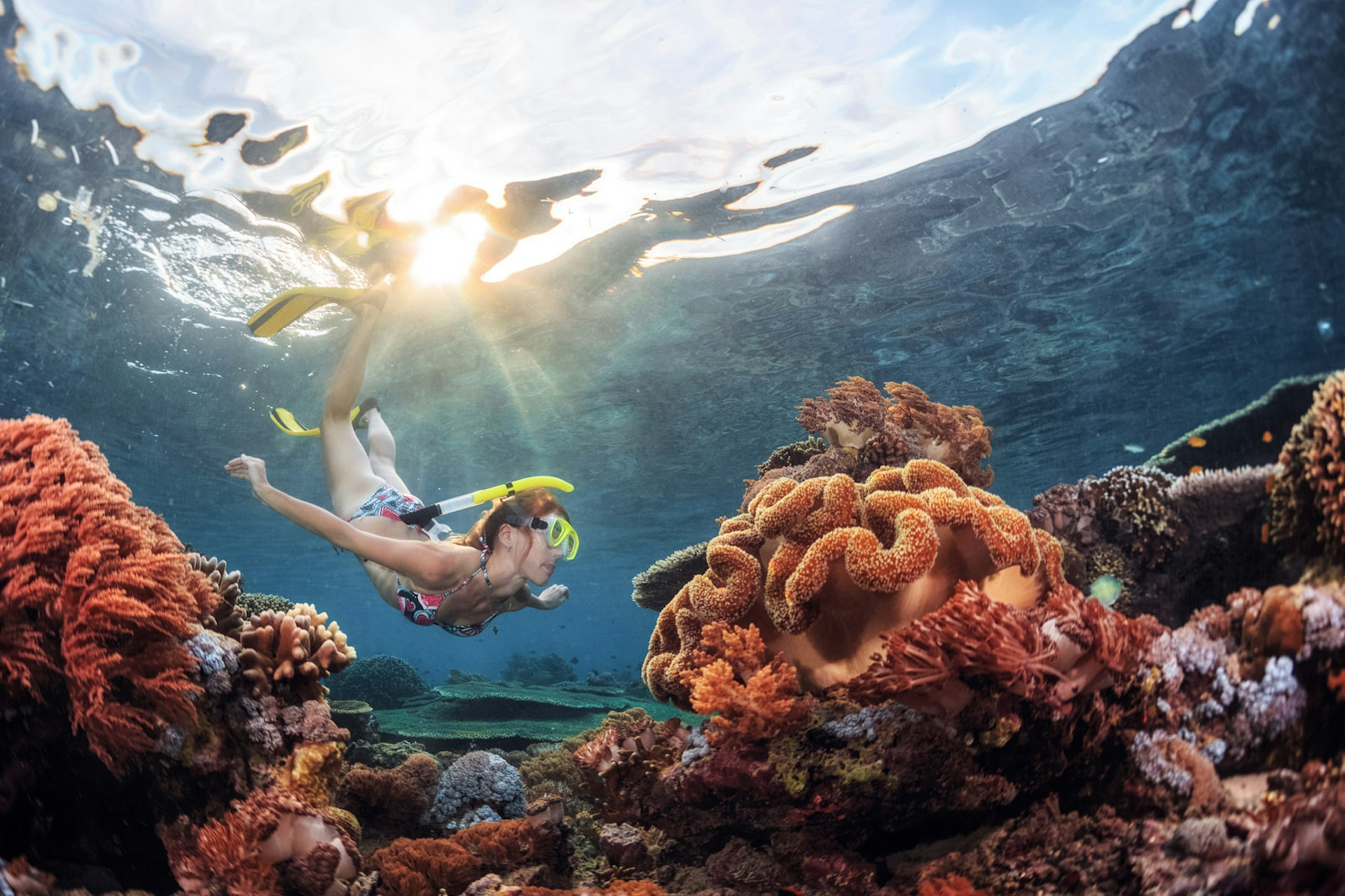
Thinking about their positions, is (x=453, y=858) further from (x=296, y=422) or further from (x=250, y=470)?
(x=296, y=422)

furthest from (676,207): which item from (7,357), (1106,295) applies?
(7,357)

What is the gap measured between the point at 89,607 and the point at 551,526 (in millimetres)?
3338

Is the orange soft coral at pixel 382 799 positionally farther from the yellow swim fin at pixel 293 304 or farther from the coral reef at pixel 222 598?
the yellow swim fin at pixel 293 304

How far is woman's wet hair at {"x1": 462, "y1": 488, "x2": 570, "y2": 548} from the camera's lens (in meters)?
5.78

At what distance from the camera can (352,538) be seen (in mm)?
4980

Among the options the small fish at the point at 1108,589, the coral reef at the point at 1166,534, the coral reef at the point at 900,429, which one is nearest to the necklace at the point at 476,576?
the coral reef at the point at 900,429

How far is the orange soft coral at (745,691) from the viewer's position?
116 inches

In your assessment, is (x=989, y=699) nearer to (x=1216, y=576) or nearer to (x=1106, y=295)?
(x=1216, y=576)

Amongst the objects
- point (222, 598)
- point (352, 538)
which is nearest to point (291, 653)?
point (222, 598)

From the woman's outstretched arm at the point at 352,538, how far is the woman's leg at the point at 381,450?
2.46 metres

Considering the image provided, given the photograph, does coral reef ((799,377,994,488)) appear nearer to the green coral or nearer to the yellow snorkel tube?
the yellow snorkel tube

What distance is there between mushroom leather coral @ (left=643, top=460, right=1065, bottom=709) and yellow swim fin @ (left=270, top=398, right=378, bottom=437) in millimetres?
6104

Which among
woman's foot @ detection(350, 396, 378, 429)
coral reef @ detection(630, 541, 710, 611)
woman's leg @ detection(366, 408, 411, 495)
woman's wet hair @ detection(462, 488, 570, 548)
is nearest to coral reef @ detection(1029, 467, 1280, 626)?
coral reef @ detection(630, 541, 710, 611)

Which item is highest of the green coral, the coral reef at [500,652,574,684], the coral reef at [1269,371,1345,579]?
the green coral
